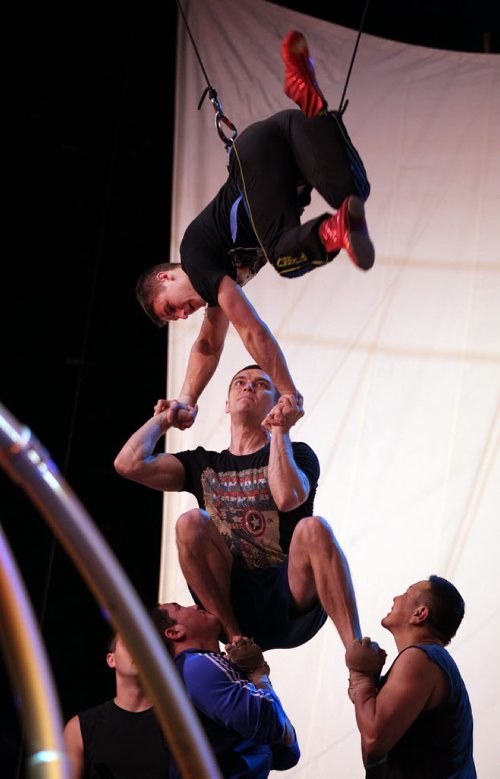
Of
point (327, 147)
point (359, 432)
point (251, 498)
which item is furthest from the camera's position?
point (359, 432)

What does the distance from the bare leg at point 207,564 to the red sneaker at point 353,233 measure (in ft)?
3.98

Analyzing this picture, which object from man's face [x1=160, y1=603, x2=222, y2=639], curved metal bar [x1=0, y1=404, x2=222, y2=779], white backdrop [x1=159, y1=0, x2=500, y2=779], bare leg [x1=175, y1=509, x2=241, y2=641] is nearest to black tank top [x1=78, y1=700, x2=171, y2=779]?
man's face [x1=160, y1=603, x2=222, y2=639]

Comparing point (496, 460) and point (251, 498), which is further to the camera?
point (496, 460)

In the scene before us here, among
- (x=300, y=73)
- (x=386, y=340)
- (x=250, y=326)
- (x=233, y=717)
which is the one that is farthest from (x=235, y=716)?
(x=386, y=340)

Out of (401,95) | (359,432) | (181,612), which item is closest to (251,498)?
(181,612)

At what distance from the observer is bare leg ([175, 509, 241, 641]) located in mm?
3547

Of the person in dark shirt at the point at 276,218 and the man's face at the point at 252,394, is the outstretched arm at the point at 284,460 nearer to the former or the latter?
the person in dark shirt at the point at 276,218

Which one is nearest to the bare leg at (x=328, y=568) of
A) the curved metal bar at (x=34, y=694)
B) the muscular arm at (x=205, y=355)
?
the muscular arm at (x=205, y=355)

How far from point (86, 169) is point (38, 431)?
1.29 metres

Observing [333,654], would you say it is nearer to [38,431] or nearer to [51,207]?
[38,431]

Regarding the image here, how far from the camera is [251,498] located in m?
3.65

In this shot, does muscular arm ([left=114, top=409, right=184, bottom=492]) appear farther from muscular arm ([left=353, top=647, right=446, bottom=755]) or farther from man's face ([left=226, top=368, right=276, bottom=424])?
muscular arm ([left=353, top=647, right=446, bottom=755])

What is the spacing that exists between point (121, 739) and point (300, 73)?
2054 mm

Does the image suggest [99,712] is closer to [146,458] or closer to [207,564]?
[207,564]
